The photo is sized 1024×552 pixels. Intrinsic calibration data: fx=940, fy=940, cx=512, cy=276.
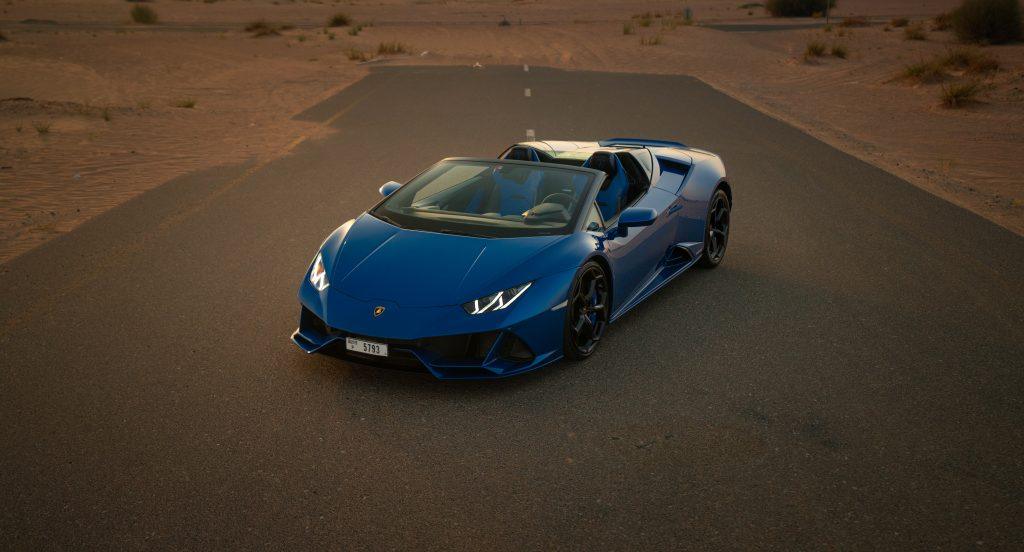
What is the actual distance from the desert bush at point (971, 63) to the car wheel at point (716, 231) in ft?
63.2

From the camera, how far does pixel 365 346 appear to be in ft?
17.7

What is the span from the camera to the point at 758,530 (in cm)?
410

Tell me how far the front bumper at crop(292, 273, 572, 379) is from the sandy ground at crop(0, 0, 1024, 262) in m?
4.97

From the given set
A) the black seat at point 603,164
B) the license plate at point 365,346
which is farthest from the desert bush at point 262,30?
the license plate at point 365,346

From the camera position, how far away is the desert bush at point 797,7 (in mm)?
62844

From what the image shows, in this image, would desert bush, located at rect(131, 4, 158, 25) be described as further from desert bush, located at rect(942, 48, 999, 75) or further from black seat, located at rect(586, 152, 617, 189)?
black seat, located at rect(586, 152, 617, 189)

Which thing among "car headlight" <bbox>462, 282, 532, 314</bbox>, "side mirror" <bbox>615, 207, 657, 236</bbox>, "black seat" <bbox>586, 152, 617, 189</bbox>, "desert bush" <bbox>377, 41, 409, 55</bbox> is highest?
"black seat" <bbox>586, 152, 617, 189</bbox>

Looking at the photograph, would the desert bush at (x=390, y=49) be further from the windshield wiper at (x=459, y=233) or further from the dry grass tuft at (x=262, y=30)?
the windshield wiper at (x=459, y=233)

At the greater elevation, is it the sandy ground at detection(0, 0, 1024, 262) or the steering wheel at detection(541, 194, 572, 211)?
the steering wheel at detection(541, 194, 572, 211)

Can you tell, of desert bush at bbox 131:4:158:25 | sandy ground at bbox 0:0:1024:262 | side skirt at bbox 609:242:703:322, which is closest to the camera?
side skirt at bbox 609:242:703:322

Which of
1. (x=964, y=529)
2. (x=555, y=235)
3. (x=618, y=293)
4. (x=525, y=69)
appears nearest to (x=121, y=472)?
(x=555, y=235)

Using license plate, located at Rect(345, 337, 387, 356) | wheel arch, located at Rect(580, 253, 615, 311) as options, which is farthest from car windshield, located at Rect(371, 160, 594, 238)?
license plate, located at Rect(345, 337, 387, 356)

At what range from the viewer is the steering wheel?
21.3 feet

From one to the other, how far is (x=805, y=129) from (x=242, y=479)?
50.9 ft
